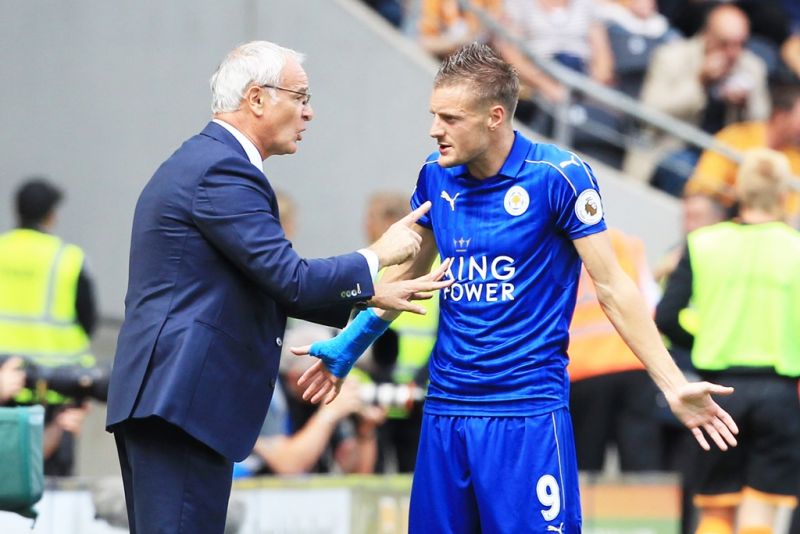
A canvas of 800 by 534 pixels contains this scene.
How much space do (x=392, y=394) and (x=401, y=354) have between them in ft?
0.86

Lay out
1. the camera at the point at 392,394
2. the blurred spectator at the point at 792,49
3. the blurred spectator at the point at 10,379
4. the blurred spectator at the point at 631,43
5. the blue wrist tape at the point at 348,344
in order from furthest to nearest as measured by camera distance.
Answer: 1. the blurred spectator at the point at 792,49
2. the blurred spectator at the point at 631,43
3. the camera at the point at 392,394
4. the blurred spectator at the point at 10,379
5. the blue wrist tape at the point at 348,344

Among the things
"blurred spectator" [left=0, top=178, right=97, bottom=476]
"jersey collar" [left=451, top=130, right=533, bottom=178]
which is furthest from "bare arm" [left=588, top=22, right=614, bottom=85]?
"jersey collar" [left=451, top=130, right=533, bottom=178]

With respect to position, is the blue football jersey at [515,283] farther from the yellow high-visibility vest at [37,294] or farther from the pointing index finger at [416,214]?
the yellow high-visibility vest at [37,294]

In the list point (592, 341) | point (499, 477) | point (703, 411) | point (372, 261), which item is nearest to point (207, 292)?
point (372, 261)

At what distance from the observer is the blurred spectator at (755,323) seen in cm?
764

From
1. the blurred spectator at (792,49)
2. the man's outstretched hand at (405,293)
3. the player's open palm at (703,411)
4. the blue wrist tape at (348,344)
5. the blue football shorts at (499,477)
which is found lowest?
the blue football shorts at (499,477)

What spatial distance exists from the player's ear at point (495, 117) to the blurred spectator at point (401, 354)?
12.4 feet

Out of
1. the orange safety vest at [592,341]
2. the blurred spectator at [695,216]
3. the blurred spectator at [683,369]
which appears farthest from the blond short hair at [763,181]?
the blurred spectator at [695,216]

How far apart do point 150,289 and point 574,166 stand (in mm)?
1521

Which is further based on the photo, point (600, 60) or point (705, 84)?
point (705, 84)

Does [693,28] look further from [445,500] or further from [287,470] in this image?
[445,500]

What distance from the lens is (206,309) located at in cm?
493

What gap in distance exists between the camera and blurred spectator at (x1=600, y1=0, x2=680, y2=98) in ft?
41.4

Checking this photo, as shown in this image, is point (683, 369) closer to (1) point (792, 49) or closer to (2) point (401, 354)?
(2) point (401, 354)
